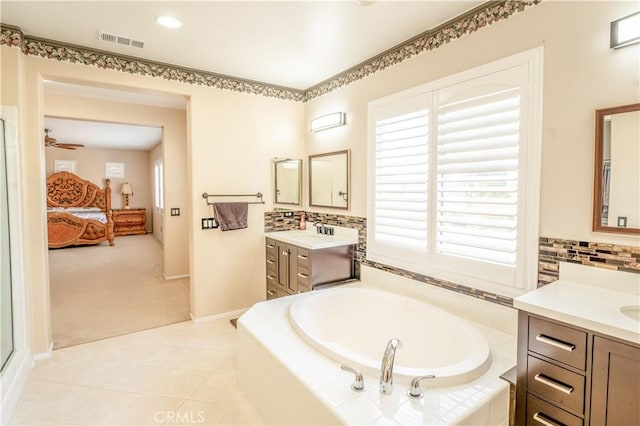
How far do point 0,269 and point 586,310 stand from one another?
11.5ft

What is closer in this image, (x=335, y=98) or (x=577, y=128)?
(x=577, y=128)

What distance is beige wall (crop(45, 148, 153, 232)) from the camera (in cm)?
901

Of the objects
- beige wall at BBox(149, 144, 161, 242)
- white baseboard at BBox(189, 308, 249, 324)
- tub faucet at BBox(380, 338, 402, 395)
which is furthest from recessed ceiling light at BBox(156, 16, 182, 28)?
beige wall at BBox(149, 144, 161, 242)

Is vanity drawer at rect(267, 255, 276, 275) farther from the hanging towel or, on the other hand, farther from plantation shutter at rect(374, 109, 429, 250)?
plantation shutter at rect(374, 109, 429, 250)

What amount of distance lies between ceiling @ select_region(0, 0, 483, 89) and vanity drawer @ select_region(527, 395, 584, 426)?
2290mm

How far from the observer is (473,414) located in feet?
4.64

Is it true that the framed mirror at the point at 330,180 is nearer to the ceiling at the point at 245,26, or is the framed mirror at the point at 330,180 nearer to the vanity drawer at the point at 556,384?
the ceiling at the point at 245,26

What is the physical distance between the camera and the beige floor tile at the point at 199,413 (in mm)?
2061

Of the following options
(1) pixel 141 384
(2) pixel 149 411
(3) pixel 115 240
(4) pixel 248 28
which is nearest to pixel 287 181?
(4) pixel 248 28

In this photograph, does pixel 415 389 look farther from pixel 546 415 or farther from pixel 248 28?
pixel 248 28

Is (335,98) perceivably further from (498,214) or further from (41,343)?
(41,343)

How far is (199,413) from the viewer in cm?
214

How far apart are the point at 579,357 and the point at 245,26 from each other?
2770 mm

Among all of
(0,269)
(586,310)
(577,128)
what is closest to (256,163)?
(0,269)
